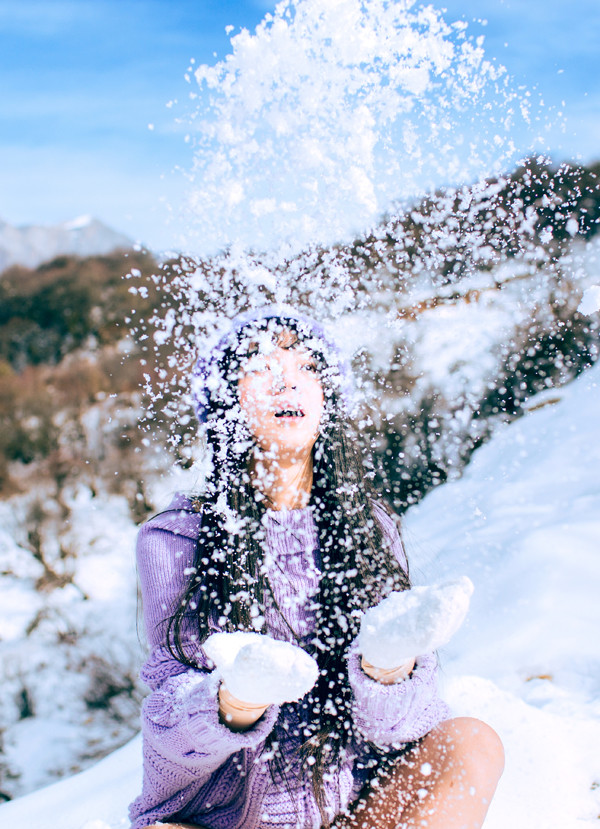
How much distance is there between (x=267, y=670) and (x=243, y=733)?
0.93 ft

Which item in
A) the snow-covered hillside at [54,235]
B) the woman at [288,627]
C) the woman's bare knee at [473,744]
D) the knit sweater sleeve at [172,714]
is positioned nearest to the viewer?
the knit sweater sleeve at [172,714]

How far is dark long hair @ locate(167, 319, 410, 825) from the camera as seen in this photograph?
1358mm

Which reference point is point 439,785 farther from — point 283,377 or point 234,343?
point 234,343

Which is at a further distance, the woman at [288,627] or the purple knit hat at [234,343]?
the purple knit hat at [234,343]

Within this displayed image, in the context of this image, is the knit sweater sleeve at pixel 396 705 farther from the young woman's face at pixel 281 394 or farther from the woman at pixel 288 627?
the young woman's face at pixel 281 394

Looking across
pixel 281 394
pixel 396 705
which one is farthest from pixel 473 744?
pixel 281 394

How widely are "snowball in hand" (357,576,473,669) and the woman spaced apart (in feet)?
0.04

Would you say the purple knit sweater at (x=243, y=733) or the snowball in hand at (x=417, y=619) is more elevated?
the snowball in hand at (x=417, y=619)

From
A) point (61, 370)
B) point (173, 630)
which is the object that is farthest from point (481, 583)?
point (61, 370)

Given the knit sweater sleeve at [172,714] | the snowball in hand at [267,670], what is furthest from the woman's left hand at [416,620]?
the knit sweater sleeve at [172,714]

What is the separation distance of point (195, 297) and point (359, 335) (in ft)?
4.96

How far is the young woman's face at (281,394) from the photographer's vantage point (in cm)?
141

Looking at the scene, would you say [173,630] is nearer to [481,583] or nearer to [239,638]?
[239,638]

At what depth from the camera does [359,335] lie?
5.35 meters
